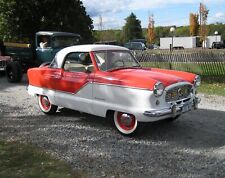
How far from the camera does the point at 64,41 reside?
1537cm

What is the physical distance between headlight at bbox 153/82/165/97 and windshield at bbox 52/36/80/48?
898 cm

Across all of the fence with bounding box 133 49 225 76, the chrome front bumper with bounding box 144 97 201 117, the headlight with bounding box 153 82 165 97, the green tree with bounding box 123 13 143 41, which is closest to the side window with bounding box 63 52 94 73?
the headlight with bounding box 153 82 165 97

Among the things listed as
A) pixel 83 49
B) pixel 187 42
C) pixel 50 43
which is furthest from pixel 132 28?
pixel 83 49

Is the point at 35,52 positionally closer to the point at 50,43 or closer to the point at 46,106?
the point at 50,43

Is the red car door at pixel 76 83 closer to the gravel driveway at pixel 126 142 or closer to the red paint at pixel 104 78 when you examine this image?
the red paint at pixel 104 78

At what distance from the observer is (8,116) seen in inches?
357

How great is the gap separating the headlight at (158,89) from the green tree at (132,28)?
80.0 metres

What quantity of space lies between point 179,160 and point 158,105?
122 cm

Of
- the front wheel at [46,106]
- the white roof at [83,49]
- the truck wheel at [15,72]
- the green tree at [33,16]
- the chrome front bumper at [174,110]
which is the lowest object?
the front wheel at [46,106]

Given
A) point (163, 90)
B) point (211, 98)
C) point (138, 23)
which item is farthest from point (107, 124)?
point (138, 23)

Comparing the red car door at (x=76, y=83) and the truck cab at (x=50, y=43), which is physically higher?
the truck cab at (x=50, y=43)

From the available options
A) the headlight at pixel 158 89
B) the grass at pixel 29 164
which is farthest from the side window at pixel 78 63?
the grass at pixel 29 164

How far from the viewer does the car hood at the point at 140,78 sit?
6.76 m

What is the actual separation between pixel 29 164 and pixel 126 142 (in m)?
1.86
